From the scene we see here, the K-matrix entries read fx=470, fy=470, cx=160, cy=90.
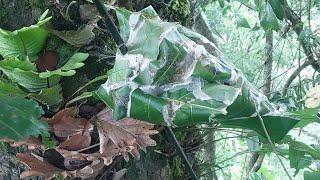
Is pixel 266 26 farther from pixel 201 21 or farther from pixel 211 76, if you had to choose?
pixel 211 76

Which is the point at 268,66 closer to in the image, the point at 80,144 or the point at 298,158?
the point at 298,158

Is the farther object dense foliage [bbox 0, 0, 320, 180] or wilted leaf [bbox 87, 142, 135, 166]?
wilted leaf [bbox 87, 142, 135, 166]

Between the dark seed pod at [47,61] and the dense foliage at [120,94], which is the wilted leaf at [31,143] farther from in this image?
the dark seed pod at [47,61]

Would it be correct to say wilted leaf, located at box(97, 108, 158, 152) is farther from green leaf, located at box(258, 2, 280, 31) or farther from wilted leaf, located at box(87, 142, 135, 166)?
green leaf, located at box(258, 2, 280, 31)

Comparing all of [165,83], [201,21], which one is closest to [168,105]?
[165,83]

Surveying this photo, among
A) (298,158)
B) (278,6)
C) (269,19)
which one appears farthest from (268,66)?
(298,158)

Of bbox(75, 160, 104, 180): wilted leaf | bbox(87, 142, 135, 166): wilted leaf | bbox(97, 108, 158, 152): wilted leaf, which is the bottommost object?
bbox(75, 160, 104, 180): wilted leaf

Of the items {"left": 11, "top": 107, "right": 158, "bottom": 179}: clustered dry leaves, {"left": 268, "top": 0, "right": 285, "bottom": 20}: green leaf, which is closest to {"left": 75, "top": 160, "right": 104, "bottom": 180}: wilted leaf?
{"left": 11, "top": 107, "right": 158, "bottom": 179}: clustered dry leaves
